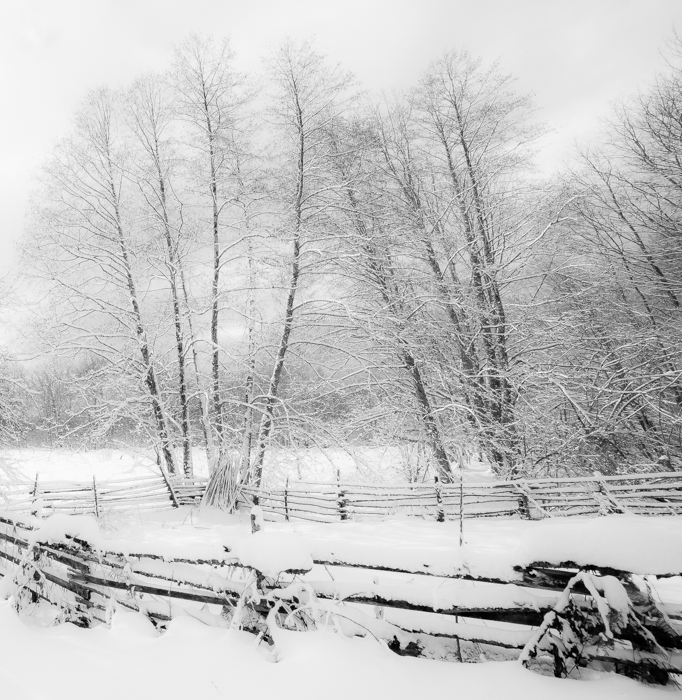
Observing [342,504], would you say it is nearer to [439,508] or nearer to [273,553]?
[439,508]

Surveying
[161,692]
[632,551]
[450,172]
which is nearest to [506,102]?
[450,172]

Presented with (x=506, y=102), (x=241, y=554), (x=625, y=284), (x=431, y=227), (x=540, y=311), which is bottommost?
(x=241, y=554)

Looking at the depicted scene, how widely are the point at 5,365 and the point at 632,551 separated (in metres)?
13.2

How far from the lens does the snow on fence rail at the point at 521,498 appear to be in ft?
24.9

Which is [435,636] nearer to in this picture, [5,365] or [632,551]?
[632,551]

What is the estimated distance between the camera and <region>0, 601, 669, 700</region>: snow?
2.07 metres

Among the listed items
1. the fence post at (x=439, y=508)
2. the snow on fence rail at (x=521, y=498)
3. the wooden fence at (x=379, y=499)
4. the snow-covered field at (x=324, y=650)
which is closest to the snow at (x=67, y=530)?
the snow-covered field at (x=324, y=650)

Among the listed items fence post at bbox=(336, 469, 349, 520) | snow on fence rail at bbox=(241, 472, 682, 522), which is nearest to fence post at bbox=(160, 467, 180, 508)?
snow on fence rail at bbox=(241, 472, 682, 522)

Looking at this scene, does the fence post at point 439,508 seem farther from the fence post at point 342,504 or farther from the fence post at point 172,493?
the fence post at point 172,493

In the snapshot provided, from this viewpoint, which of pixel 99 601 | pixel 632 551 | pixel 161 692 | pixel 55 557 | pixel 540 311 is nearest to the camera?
pixel 632 551

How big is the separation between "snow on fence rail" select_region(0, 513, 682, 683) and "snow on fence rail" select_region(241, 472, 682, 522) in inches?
211

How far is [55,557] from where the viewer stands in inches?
155

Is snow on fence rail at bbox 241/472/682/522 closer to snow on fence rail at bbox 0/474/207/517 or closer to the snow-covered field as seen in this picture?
snow on fence rail at bbox 0/474/207/517

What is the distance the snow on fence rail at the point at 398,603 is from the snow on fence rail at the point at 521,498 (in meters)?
5.37
